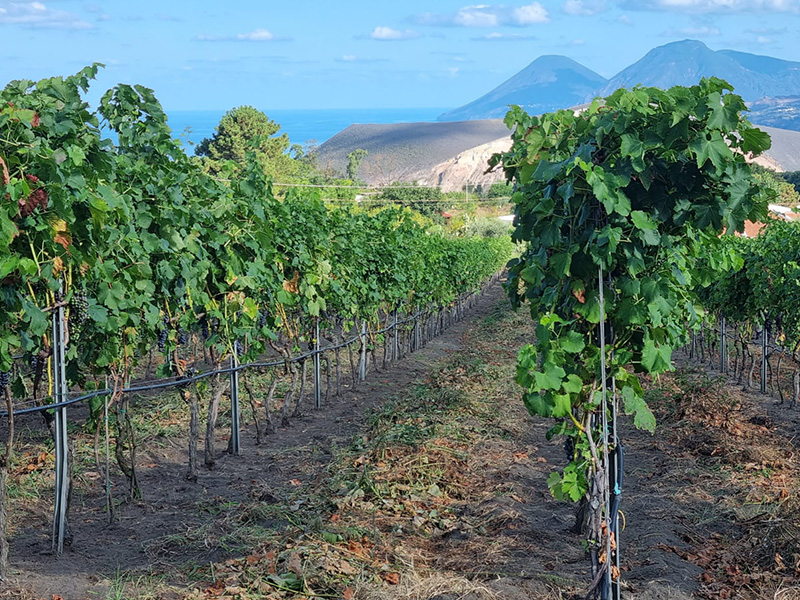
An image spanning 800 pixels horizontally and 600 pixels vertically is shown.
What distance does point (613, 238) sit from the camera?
4.57 metres

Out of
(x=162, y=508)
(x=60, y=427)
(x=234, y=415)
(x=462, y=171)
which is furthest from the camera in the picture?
(x=462, y=171)

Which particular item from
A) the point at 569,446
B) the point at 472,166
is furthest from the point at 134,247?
the point at 472,166

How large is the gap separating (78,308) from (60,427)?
2.87 ft

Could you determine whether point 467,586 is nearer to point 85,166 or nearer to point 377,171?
point 85,166

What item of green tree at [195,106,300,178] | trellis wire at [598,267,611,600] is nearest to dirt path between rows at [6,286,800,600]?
trellis wire at [598,267,611,600]

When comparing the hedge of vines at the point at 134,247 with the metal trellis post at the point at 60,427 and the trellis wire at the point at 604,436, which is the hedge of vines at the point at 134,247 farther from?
the trellis wire at the point at 604,436

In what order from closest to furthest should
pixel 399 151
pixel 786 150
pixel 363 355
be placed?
pixel 363 355
pixel 786 150
pixel 399 151

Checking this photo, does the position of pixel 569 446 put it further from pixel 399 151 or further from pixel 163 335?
pixel 399 151

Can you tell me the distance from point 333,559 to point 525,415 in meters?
6.87

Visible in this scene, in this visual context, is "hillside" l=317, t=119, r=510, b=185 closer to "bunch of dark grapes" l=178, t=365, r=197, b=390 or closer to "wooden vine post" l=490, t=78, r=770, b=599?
"bunch of dark grapes" l=178, t=365, r=197, b=390

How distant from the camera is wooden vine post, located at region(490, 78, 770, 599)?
445 cm

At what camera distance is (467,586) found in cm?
525

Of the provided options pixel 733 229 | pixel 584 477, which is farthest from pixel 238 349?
pixel 733 229

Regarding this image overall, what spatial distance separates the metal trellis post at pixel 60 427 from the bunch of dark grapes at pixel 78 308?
21 centimetres
